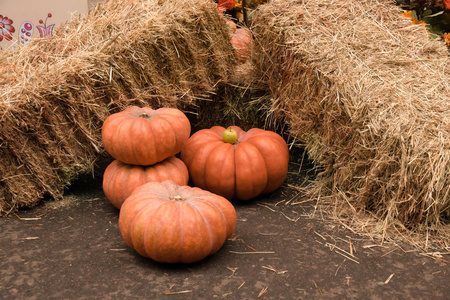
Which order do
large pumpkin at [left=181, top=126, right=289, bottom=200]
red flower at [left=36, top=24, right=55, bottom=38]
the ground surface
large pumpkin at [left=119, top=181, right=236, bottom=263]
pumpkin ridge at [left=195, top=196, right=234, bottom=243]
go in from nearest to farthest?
the ground surface < large pumpkin at [left=119, top=181, right=236, bottom=263] < pumpkin ridge at [left=195, top=196, right=234, bottom=243] < large pumpkin at [left=181, top=126, right=289, bottom=200] < red flower at [left=36, top=24, right=55, bottom=38]

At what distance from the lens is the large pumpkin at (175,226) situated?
9.07ft

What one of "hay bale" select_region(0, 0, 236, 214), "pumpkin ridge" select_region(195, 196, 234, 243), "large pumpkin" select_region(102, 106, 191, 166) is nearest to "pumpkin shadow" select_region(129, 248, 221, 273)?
"pumpkin ridge" select_region(195, 196, 234, 243)

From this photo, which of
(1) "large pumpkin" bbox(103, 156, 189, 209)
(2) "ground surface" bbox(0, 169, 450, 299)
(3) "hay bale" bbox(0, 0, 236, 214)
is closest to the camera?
(2) "ground surface" bbox(0, 169, 450, 299)

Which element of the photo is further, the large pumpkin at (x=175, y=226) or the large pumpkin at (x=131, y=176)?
the large pumpkin at (x=131, y=176)

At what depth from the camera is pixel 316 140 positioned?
12.9 feet

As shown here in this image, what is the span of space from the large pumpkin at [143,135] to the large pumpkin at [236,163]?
310mm

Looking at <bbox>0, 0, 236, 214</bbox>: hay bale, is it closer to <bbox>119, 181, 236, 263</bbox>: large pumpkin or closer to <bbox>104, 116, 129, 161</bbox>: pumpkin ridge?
<bbox>104, 116, 129, 161</bbox>: pumpkin ridge

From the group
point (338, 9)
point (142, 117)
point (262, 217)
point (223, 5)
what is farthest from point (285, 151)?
point (223, 5)

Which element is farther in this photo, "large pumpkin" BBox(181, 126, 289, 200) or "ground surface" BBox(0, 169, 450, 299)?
"large pumpkin" BBox(181, 126, 289, 200)

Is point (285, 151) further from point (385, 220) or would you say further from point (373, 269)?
point (373, 269)

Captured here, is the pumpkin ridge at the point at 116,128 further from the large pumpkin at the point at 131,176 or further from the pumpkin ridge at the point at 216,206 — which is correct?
the pumpkin ridge at the point at 216,206

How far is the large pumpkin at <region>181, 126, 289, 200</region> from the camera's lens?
3.77 m

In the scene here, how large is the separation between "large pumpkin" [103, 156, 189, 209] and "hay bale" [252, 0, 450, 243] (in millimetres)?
1193

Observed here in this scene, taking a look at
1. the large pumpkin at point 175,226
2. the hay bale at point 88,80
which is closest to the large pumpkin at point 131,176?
the hay bale at point 88,80
